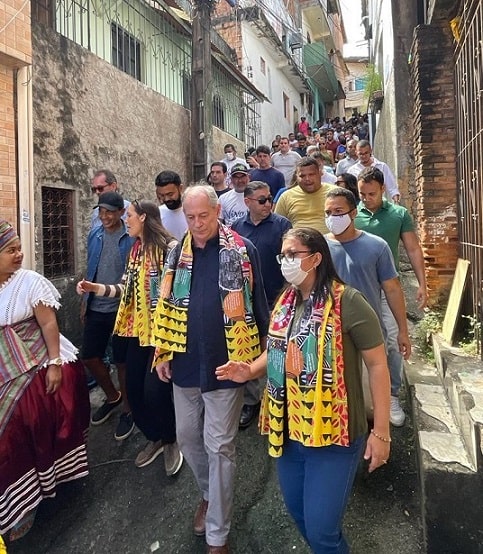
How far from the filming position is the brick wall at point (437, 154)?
15.5ft

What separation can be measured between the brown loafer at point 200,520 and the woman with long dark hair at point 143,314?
557 mm

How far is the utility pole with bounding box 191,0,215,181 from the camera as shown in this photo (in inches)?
386

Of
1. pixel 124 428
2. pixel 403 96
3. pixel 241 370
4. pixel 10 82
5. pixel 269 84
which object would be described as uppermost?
pixel 269 84

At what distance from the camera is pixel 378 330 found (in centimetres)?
193

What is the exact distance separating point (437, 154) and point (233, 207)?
2268 millimetres

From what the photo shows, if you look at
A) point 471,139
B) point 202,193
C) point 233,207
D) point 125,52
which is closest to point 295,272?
point 202,193

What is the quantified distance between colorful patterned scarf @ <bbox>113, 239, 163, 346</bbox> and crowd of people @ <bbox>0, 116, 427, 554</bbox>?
0.01 m

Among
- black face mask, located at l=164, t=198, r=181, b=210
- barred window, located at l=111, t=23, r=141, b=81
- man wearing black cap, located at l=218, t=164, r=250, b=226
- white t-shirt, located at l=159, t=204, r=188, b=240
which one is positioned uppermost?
barred window, located at l=111, t=23, r=141, b=81

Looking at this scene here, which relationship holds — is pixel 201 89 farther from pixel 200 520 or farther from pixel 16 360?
pixel 200 520

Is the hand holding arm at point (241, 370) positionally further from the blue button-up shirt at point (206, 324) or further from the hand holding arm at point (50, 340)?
the hand holding arm at point (50, 340)

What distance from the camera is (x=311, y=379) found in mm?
1914

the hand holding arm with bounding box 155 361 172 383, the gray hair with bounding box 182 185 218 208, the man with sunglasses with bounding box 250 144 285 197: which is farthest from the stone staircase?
the man with sunglasses with bounding box 250 144 285 197

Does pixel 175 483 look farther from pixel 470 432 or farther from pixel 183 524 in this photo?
pixel 470 432

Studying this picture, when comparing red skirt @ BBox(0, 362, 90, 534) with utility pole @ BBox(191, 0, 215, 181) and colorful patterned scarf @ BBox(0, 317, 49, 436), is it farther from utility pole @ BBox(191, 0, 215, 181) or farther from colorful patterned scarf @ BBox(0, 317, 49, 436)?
utility pole @ BBox(191, 0, 215, 181)
